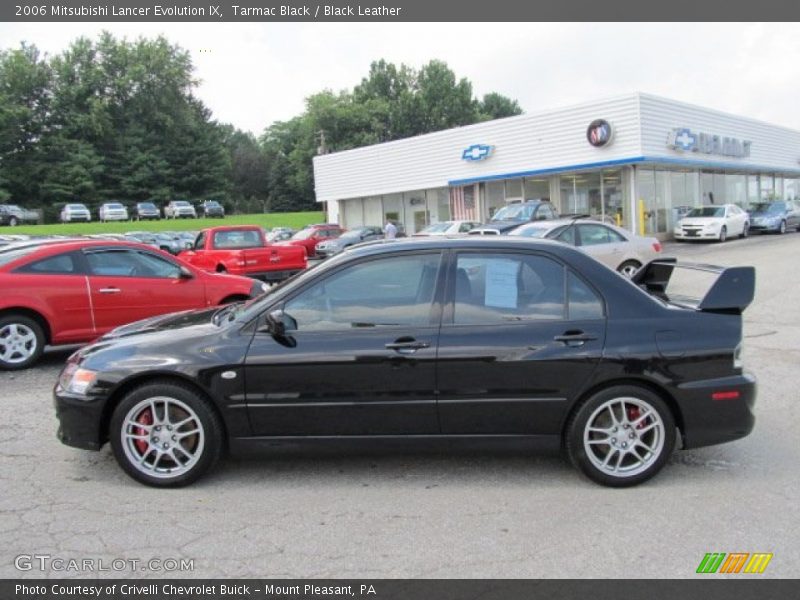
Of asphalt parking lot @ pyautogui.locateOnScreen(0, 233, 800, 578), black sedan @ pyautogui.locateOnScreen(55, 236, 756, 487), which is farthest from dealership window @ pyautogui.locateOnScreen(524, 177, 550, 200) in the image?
black sedan @ pyautogui.locateOnScreen(55, 236, 756, 487)

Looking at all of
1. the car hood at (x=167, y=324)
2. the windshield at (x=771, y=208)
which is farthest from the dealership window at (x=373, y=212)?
the car hood at (x=167, y=324)

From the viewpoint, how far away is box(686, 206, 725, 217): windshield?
27609mm

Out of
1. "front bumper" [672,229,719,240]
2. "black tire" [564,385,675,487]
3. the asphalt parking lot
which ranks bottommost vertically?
the asphalt parking lot

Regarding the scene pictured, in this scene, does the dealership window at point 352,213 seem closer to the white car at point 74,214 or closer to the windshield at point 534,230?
the white car at point 74,214

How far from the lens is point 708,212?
28.0 meters

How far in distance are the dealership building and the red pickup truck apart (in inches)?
642

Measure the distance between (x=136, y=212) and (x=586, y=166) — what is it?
165 feet

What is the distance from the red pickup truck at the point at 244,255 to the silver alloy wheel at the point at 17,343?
297 inches

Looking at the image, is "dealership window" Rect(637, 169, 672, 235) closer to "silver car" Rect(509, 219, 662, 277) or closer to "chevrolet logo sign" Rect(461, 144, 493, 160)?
"chevrolet logo sign" Rect(461, 144, 493, 160)

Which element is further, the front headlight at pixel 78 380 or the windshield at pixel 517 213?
the windshield at pixel 517 213

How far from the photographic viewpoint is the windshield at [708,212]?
27.6 metres

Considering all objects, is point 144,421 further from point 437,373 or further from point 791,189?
point 791,189
